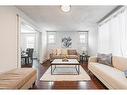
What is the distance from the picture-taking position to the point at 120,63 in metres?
4.02

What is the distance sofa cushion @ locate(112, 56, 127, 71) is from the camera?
376 cm

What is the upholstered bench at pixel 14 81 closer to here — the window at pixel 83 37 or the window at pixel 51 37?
the window at pixel 51 37

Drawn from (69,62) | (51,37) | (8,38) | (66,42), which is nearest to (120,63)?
(69,62)

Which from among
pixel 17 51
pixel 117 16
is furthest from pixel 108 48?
pixel 17 51

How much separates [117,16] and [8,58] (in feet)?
12.3

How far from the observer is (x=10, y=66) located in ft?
15.0

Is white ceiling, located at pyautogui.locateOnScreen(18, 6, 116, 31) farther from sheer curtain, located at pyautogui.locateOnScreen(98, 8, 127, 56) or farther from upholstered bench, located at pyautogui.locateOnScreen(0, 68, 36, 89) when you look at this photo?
upholstered bench, located at pyautogui.locateOnScreen(0, 68, 36, 89)

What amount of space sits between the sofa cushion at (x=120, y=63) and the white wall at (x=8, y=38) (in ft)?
9.98

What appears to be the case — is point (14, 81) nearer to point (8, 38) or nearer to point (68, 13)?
point (8, 38)

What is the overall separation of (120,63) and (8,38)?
3.25 meters

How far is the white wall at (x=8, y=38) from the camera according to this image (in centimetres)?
426

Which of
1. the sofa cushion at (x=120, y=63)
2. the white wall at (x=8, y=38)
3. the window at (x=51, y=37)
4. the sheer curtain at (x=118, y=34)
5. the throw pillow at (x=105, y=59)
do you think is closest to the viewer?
the sofa cushion at (x=120, y=63)

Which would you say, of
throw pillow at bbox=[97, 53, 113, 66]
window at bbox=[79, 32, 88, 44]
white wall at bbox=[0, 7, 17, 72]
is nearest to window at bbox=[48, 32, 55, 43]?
window at bbox=[79, 32, 88, 44]

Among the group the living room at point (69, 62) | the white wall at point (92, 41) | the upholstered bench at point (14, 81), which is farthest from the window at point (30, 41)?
the upholstered bench at point (14, 81)
